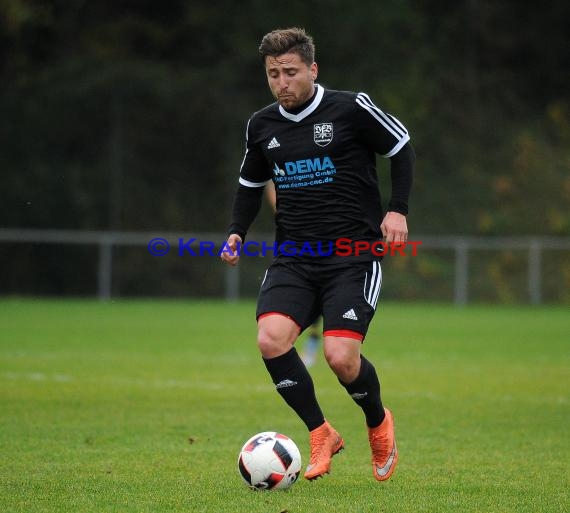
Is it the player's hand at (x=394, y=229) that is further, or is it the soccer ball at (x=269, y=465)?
the player's hand at (x=394, y=229)

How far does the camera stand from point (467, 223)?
101 ft

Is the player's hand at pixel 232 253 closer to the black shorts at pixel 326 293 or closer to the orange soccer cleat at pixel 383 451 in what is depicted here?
the black shorts at pixel 326 293

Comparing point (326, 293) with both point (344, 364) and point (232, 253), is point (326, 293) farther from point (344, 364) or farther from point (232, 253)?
point (232, 253)

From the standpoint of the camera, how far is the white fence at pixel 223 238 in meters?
27.3

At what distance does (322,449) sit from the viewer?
5.90m

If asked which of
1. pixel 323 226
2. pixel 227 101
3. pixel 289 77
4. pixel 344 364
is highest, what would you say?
pixel 227 101

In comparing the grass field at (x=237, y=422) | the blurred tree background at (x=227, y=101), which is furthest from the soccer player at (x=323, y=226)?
the blurred tree background at (x=227, y=101)

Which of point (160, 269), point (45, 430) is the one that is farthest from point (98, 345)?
point (160, 269)

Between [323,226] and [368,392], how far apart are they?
3.02 feet

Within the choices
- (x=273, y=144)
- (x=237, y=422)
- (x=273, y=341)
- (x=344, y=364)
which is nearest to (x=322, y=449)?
(x=344, y=364)

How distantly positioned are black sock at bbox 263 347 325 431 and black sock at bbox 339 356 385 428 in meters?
0.20

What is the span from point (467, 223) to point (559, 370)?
18162 millimetres

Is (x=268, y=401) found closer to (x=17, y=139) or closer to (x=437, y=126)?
(x=17, y=139)

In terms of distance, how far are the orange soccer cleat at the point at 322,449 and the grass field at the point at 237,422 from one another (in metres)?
0.10
